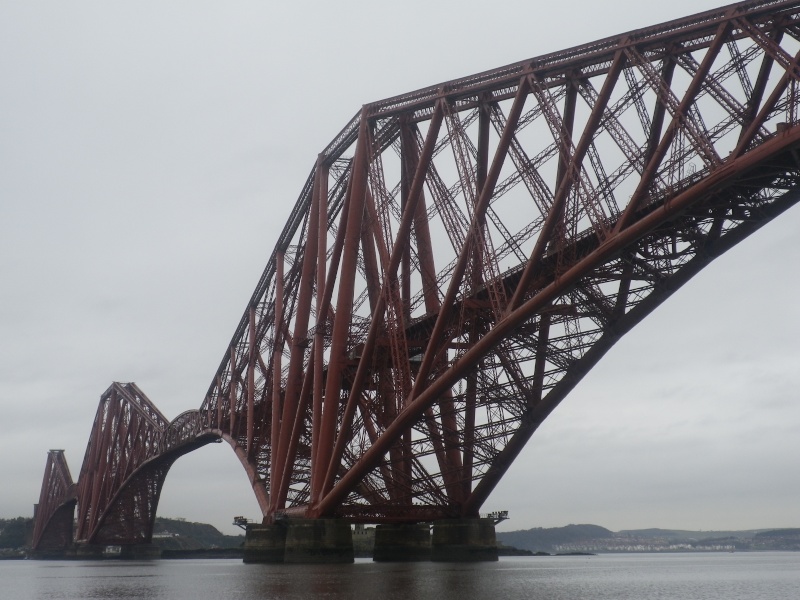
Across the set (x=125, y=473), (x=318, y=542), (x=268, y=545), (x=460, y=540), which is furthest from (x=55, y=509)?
(x=318, y=542)

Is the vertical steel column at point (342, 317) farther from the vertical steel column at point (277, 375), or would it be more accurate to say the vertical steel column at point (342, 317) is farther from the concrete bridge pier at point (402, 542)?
the concrete bridge pier at point (402, 542)

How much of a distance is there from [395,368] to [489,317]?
513 centimetres

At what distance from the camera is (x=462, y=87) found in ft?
123

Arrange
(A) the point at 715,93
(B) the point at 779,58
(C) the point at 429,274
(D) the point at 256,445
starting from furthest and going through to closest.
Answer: (D) the point at 256,445, (C) the point at 429,274, (A) the point at 715,93, (B) the point at 779,58

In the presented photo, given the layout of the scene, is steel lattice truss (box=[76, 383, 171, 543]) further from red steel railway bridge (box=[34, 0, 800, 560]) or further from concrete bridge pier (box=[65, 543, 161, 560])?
red steel railway bridge (box=[34, 0, 800, 560])

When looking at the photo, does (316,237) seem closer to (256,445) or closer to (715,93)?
(256,445)

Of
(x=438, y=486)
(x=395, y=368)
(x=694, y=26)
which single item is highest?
(x=694, y=26)

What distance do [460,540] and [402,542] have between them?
209 inches

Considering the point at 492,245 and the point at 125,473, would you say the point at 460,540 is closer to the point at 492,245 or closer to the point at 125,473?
the point at 492,245

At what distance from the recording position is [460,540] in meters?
47.0

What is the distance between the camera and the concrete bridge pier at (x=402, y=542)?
167 feet

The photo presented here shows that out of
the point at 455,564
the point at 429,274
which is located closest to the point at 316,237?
the point at 429,274

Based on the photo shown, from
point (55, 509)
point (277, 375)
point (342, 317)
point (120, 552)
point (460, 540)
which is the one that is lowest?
point (460, 540)

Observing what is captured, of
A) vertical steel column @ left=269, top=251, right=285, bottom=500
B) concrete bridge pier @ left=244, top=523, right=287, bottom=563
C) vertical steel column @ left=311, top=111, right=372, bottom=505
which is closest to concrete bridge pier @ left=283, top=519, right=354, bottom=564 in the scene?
vertical steel column @ left=311, top=111, right=372, bottom=505
